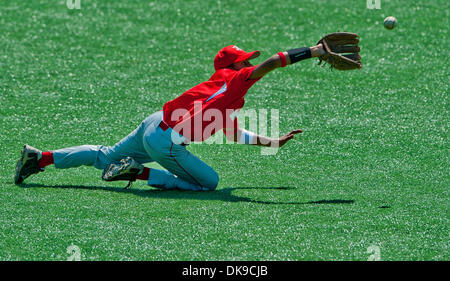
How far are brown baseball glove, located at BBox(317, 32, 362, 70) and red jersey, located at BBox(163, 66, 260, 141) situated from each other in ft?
2.54

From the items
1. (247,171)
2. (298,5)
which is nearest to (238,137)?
(247,171)

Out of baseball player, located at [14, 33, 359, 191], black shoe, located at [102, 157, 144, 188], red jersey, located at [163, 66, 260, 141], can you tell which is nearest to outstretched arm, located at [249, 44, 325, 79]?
baseball player, located at [14, 33, 359, 191]

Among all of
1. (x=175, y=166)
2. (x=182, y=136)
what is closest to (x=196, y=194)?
(x=175, y=166)

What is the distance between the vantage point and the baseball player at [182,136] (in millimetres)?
6613

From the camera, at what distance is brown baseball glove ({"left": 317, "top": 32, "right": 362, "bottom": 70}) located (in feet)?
21.7

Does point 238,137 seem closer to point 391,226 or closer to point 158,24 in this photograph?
point 391,226

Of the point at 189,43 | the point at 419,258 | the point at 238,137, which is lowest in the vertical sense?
the point at 419,258

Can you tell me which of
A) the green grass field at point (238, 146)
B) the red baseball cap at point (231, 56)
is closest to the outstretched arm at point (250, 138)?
the green grass field at point (238, 146)

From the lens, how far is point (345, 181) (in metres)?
7.23

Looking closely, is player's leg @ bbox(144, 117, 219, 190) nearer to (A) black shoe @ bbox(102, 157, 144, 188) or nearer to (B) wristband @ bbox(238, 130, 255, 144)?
(A) black shoe @ bbox(102, 157, 144, 188)

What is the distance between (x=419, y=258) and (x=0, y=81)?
7.15m

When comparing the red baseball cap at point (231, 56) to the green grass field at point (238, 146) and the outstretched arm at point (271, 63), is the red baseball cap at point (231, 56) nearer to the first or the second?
the outstretched arm at point (271, 63)

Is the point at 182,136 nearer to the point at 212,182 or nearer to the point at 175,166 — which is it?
the point at 175,166
